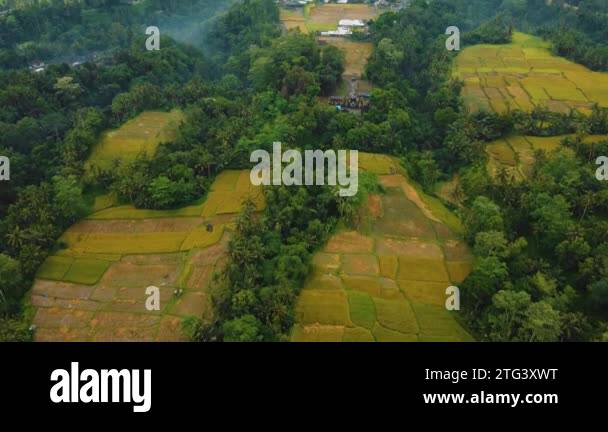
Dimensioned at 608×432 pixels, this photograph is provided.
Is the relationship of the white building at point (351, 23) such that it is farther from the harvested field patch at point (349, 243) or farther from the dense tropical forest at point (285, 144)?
the harvested field patch at point (349, 243)

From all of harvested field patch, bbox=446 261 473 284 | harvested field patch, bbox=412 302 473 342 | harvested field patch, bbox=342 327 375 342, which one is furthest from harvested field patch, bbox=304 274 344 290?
harvested field patch, bbox=446 261 473 284

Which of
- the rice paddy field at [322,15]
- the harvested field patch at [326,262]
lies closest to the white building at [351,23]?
the rice paddy field at [322,15]

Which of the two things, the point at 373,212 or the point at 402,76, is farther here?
the point at 402,76

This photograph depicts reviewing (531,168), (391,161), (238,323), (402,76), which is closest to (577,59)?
(402,76)

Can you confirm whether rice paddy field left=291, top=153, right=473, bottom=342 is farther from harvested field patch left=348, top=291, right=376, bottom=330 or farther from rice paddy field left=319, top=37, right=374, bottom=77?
rice paddy field left=319, top=37, right=374, bottom=77

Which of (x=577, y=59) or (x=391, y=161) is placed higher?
(x=577, y=59)

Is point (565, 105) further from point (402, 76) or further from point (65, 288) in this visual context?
point (65, 288)

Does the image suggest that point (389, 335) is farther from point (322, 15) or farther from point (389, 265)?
point (322, 15)

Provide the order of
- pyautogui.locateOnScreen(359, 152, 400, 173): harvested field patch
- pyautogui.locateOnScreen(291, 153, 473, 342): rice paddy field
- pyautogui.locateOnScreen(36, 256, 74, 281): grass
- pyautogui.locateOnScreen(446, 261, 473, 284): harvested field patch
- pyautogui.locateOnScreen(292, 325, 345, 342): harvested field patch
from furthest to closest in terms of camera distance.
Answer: pyautogui.locateOnScreen(359, 152, 400, 173): harvested field patch
pyautogui.locateOnScreen(36, 256, 74, 281): grass
pyautogui.locateOnScreen(446, 261, 473, 284): harvested field patch
pyautogui.locateOnScreen(291, 153, 473, 342): rice paddy field
pyautogui.locateOnScreen(292, 325, 345, 342): harvested field patch
